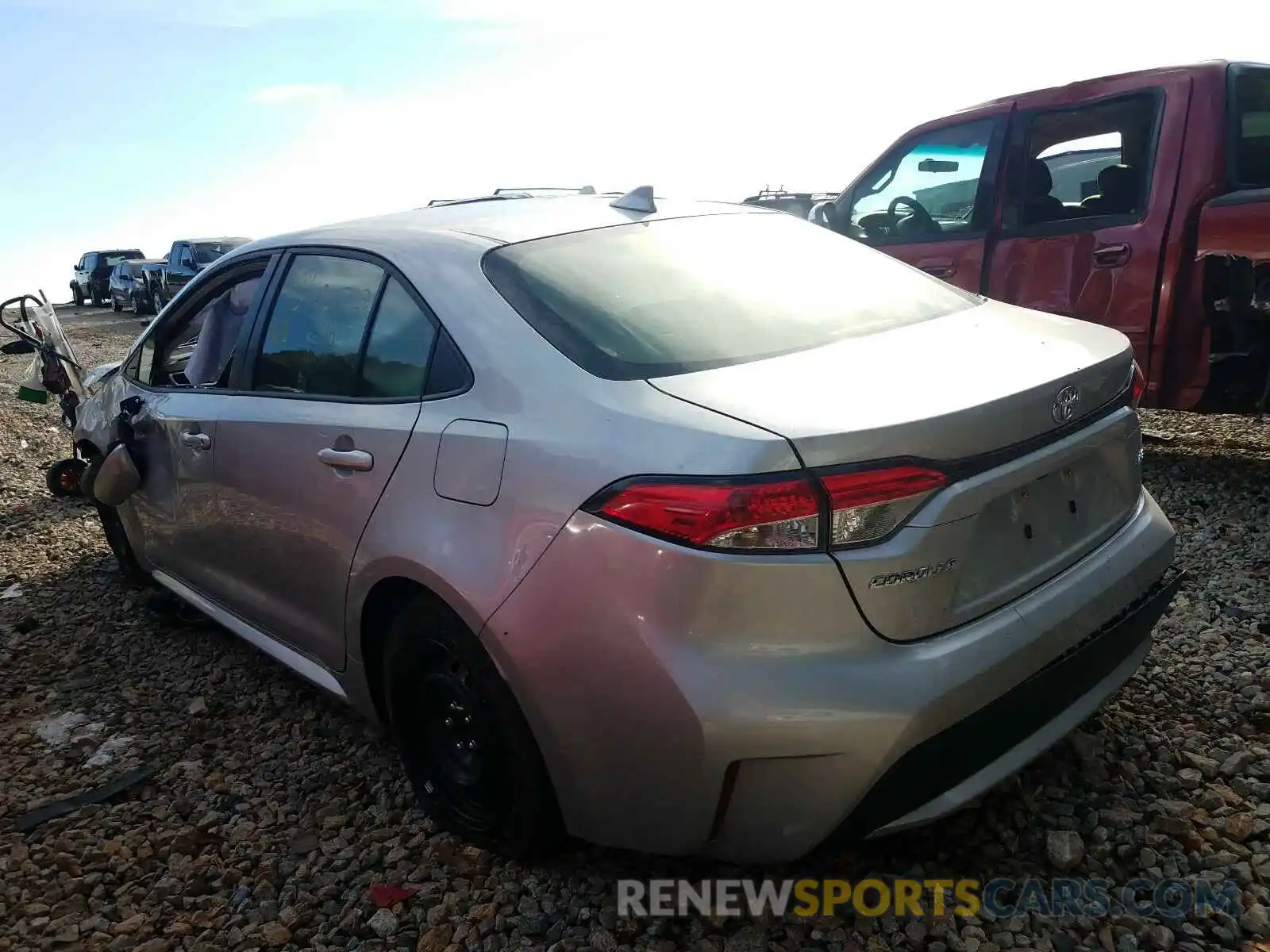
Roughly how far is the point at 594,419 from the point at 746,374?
349 mm

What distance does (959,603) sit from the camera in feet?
6.25

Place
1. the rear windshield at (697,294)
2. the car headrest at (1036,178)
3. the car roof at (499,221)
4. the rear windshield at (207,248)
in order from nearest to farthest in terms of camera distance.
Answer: the rear windshield at (697,294), the car roof at (499,221), the car headrest at (1036,178), the rear windshield at (207,248)

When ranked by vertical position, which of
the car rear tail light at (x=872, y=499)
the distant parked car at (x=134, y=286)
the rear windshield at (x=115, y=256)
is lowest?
the distant parked car at (x=134, y=286)

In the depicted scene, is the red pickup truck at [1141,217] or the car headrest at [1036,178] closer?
the red pickup truck at [1141,217]

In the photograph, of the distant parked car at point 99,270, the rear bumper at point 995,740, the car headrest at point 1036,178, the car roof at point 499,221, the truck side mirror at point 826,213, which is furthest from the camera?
the distant parked car at point 99,270

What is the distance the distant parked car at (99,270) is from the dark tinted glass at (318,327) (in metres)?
34.0

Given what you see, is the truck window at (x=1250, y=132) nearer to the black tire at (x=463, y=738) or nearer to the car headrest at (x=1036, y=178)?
the car headrest at (x=1036, y=178)

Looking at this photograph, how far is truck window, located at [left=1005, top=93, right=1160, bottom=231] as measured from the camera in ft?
16.1

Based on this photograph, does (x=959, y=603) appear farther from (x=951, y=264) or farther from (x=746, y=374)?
(x=951, y=264)

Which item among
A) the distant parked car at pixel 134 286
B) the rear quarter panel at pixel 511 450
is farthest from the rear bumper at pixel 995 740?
the distant parked car at pixel 134 286

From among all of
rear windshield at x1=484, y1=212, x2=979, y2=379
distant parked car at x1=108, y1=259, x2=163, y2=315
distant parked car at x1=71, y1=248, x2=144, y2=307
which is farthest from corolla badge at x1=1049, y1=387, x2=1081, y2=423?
distant parked car at x1=71, y1=248, x2=144, y2=307

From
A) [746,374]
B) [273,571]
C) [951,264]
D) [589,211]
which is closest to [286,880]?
[273,571]

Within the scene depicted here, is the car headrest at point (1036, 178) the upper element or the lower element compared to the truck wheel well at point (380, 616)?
upper

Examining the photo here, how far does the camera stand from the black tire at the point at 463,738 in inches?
84.8
